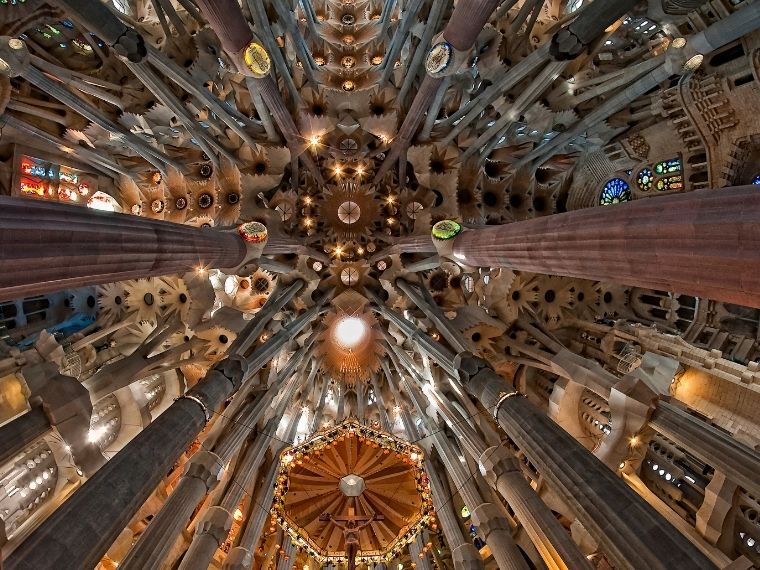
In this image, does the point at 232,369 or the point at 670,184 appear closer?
the point at 232,369

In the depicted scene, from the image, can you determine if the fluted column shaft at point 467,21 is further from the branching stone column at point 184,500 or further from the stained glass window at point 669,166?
the branching stone column at point 184,500

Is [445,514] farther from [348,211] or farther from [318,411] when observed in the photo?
[348,211]

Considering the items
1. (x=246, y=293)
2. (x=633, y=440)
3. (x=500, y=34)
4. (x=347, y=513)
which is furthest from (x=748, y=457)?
(x=246, y=293)

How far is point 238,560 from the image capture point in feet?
36.5

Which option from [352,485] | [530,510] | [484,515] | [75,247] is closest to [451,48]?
[75,247]

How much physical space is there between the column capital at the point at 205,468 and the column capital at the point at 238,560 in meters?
2.59

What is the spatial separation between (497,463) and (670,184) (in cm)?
1186

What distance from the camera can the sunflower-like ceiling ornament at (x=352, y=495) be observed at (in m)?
9.03

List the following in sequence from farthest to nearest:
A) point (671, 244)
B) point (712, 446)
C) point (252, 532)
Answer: point (252, 532), point (712, 446), point (671, 244)

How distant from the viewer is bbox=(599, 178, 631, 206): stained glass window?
17.2m

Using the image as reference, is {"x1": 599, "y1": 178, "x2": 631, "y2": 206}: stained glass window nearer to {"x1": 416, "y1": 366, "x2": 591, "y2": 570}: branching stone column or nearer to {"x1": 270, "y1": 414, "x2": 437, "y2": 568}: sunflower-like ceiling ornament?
{"x1": 416, "y1": 366, "x2": 591, "y2": 570}: branching stone column

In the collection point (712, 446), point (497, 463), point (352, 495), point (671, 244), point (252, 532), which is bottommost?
point (252, 532)

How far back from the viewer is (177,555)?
12336 millimetres

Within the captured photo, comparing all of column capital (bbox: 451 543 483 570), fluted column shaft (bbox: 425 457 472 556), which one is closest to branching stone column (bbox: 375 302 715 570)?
column capital (bbox: 451 543 483 570)
